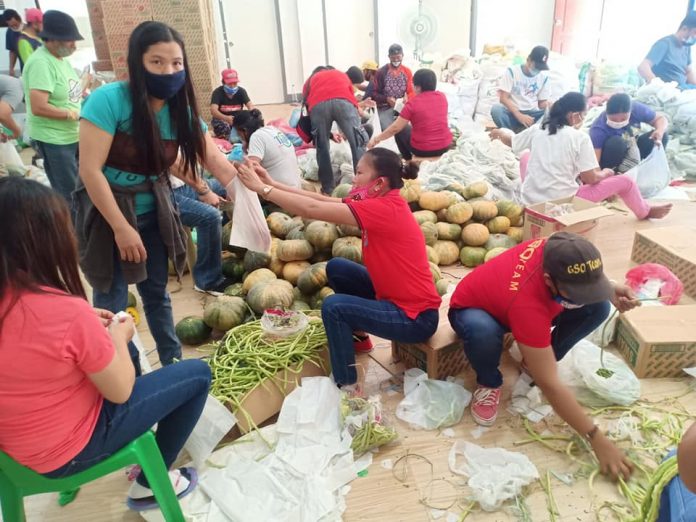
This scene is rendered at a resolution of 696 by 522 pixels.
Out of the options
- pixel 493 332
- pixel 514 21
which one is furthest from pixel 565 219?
pixel 514 21

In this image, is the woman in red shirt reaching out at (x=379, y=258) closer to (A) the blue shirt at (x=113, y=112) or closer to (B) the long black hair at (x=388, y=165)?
(B) the long black hair at (x=388, y=165)

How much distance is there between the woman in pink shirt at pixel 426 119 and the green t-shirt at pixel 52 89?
294 cm

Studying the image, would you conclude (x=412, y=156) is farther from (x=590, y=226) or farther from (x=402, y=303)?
(x=402, y=303)

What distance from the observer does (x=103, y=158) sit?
179cm

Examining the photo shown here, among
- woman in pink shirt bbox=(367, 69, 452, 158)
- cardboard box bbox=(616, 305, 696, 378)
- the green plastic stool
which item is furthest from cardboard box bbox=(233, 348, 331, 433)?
woman in pink shirt bbox=(367, 69, 452, 158)

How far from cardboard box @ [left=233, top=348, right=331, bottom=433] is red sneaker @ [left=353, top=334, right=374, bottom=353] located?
1.38ft

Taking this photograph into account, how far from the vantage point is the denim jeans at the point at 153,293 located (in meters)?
2.09

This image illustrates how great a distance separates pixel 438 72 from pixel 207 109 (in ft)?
14.1

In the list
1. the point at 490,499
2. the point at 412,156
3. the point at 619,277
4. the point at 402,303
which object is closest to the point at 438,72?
the point at 412,156

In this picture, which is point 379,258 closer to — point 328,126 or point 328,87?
point 328,126

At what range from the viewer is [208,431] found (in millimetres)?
1997

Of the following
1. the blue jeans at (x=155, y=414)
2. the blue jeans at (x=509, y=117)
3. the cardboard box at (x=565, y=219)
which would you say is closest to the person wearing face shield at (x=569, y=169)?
the cardboard box at (x=565, y=219)

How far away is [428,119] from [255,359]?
4.10 metres

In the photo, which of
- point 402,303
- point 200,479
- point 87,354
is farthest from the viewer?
point 402,303
